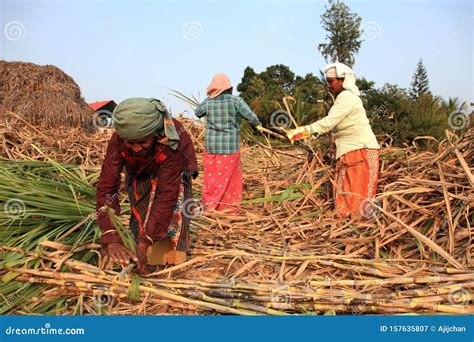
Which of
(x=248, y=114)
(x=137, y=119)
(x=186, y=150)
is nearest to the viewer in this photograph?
(x=137, y=119)

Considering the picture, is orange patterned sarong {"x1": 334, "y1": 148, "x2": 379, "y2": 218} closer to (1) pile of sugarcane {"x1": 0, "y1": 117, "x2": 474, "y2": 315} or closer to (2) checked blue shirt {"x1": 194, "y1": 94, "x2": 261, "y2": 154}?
(1) pile of sugarcane {"x1": 0, "y1": 117, "x2": 474, "y2": 315}

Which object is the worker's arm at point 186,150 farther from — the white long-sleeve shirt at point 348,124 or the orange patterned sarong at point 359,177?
the orange patterned sarong at point 359,177

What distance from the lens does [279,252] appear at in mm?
3059

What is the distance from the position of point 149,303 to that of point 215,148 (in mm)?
2179

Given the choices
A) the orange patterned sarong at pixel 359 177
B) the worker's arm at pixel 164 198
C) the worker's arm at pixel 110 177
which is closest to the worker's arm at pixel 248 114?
the orange patterned sarong at pixel 359 177

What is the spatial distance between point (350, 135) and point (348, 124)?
0.32 feet

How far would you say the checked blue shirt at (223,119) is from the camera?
439 centimetres

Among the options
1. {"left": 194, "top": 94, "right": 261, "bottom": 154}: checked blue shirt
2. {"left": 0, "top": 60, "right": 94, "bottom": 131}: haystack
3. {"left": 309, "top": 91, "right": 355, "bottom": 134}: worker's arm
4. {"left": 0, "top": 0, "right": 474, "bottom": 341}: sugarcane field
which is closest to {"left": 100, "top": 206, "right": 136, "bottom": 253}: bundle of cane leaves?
{"left": 0, "top": 0, "right": 474, "bottom": 341}: sugarcane field

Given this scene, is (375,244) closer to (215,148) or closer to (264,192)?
(264,192)

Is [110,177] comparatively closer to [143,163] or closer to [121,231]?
[143,163]

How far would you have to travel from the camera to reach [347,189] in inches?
154

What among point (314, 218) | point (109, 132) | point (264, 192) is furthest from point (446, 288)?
point (109, 132)

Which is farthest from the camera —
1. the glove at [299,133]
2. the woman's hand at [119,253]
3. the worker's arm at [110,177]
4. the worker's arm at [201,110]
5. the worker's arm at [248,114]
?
the worker's arm at [201,110]

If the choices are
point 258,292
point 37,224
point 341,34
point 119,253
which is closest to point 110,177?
point 119,253
